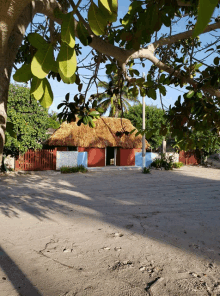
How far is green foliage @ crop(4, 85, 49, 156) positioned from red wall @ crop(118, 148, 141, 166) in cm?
851

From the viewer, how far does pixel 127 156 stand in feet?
69.2

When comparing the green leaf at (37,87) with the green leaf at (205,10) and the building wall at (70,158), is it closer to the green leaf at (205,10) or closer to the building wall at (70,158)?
the green leaf at (205,10)

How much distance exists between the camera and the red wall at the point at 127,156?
2078 cm

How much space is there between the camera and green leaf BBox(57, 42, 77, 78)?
2.56 ft

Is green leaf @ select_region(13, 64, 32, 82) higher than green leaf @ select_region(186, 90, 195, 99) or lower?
lower

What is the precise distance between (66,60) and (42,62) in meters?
0.09

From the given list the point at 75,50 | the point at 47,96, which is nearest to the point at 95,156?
the point at 75,50

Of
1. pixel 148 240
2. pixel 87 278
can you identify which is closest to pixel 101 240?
pixel 148 240

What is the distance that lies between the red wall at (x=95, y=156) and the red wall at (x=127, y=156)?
1843mm

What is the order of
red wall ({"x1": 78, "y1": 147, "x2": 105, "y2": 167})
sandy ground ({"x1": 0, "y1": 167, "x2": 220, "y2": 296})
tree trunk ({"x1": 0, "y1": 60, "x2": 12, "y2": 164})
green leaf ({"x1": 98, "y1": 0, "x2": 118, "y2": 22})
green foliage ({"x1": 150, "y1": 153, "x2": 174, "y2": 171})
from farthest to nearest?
red wall ({"x1": 78, "y1": 147, "x2": 105, "y2": 167}) → green foliage ({"x1": 150, "y1": 153, "x2": 174, "y2": 171}) → sandy ground ({"x1": 0, "y1": 167, "x2": 220, "y2": 296}) → tree trunk ({"x1": 0, "y1": 60, "x2": 12, "y2": 164}) → green leaf ({"x1": 98, "y1": 0, "x2": 118, "y2": 22})

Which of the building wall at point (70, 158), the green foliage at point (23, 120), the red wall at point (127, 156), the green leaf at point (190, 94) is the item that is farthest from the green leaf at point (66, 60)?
the red wall at point (127, 156)

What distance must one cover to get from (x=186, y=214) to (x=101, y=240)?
2574 millimetres

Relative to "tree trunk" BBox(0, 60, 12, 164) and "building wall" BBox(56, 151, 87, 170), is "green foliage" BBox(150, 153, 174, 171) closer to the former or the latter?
"building wall" BBox(56, 151, 87, 170)

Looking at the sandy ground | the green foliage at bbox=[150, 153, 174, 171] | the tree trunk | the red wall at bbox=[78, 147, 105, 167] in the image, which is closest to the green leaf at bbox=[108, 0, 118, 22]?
the tree trunk
